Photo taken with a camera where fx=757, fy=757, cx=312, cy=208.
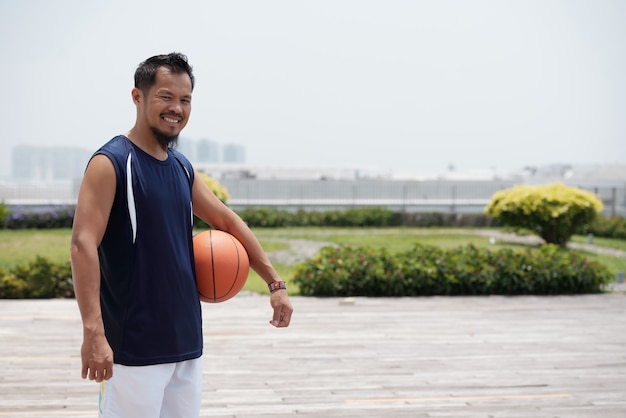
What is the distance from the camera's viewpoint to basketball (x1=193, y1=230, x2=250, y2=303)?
2.81 metres

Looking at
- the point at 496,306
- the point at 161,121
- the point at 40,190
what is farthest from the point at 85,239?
the point at 40,190

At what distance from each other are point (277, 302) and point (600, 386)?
12.0ft

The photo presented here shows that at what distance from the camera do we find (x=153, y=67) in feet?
8.55

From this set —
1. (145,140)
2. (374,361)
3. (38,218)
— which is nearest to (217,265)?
(145,140)

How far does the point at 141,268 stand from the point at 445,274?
26.4 feet

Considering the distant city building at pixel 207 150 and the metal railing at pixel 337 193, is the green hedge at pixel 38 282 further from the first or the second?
the distant city building at pixel 207 150

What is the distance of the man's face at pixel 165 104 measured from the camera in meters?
2.59

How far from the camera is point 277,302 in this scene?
2969 mm

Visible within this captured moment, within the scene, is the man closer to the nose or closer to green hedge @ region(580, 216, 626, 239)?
the nose

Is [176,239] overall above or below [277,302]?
above

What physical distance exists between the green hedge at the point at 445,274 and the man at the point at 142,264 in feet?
24.3

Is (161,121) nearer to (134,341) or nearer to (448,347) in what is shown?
(134,341)

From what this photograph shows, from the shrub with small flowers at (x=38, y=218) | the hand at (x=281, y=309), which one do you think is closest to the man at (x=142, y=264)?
the hand at (x=281, y=309)

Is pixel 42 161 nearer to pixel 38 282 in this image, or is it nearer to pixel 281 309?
pixel 38 282
